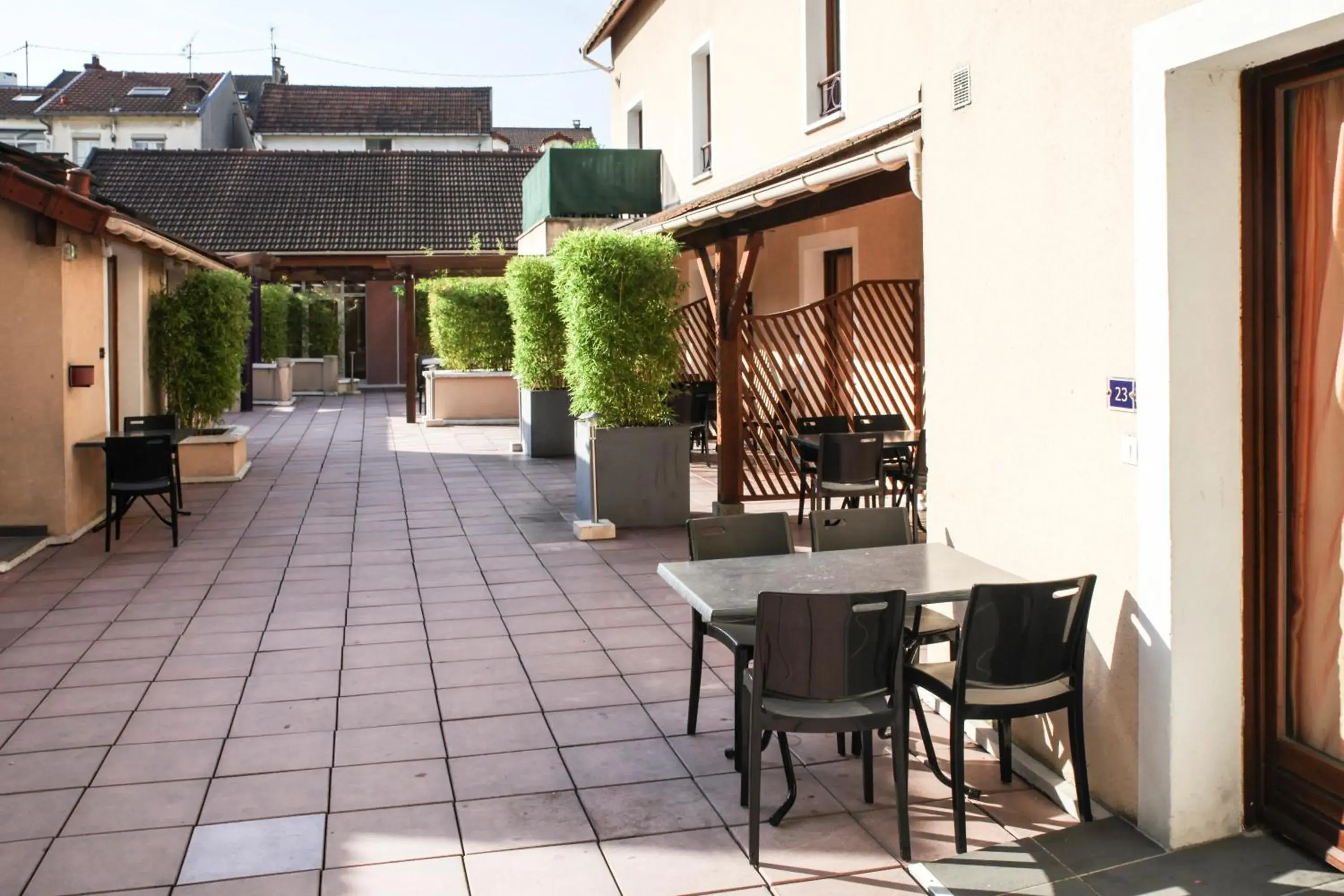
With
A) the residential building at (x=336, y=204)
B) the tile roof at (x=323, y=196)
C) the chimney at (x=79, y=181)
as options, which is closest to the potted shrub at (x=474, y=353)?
the residential building at (x=336, y=204)

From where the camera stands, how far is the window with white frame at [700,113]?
1566 cm

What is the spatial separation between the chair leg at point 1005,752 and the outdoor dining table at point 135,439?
6682 mm

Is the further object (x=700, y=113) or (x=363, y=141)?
(x=363, y=141)

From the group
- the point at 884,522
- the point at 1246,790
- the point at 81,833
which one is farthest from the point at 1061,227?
the point at 81,833

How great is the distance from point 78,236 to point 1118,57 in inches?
332

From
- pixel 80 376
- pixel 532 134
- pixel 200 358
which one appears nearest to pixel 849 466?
pixel 80 376

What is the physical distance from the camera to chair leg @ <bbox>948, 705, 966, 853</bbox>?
12.7 ft

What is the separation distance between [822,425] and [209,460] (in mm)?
6831

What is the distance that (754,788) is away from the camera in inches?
149

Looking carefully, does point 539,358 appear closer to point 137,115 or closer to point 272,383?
point 272,383

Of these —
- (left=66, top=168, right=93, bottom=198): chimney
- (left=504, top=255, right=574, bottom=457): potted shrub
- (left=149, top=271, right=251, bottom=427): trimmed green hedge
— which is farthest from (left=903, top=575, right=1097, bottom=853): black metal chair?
(left=504, top=255, right=574, bottom=457): potted shrub

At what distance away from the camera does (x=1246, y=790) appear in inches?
152

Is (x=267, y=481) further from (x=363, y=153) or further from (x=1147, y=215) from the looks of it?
(x=363, y=153)

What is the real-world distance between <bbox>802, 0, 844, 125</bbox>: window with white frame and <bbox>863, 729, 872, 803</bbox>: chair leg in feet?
28.7
